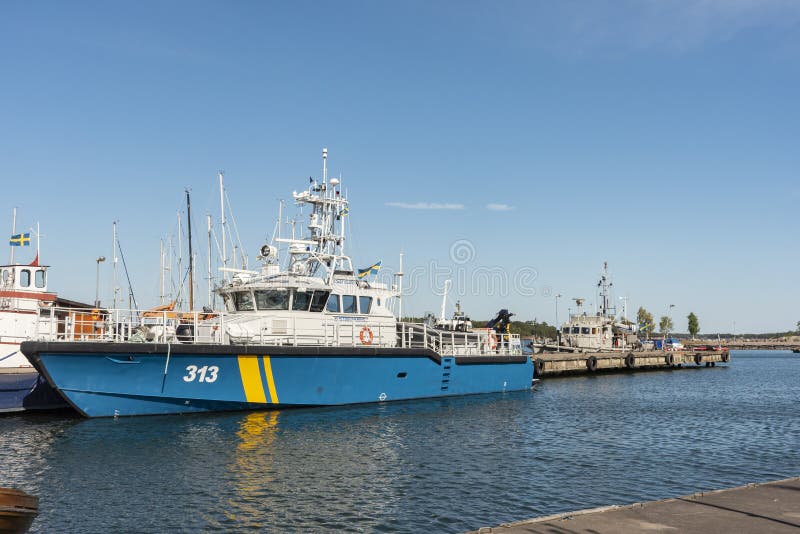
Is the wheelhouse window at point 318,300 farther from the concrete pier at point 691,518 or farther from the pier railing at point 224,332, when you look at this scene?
the concrete pier at point 691,518

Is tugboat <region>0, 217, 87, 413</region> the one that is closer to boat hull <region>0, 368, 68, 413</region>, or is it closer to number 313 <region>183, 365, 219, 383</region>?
boat hull <region>0, 368, 68, 413</region>

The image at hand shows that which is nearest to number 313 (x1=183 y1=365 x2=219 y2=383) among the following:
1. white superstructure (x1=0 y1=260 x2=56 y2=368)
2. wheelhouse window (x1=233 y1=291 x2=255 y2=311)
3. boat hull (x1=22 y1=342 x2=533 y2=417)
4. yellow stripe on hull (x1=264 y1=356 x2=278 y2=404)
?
boat hull (x1=22 y1=342 x2=533 y2=417)

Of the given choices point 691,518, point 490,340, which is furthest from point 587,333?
point 691,518

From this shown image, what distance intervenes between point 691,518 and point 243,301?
16813mm

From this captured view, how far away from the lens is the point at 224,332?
767 inches

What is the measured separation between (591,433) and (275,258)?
11.8 m

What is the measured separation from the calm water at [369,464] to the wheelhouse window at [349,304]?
347cm

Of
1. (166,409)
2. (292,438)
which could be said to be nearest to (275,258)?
(166,409)

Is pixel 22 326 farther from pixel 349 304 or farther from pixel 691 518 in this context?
pixel 691 518

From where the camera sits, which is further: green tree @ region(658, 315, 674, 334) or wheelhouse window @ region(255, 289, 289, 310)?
green tree @ region(658, 315, 674, 334)

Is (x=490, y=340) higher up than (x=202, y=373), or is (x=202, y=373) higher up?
(x=490, y=340)

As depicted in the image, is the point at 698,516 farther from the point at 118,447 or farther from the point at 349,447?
the point at 118,447

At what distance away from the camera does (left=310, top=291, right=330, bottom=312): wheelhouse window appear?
2197cm

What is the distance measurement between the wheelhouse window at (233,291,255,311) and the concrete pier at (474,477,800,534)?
15511 mm
